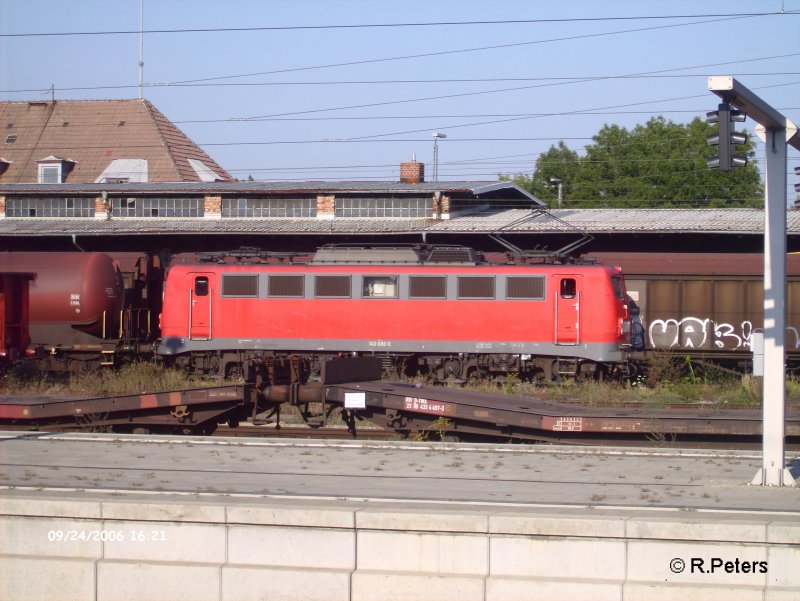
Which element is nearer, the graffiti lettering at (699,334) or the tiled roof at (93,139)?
the graffiti lettering at (699,334)

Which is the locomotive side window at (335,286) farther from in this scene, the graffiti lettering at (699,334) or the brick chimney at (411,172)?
the brick chimney at (411,172)

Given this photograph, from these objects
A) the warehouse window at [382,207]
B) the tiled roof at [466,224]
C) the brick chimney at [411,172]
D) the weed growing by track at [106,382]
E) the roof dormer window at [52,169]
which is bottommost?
the weed growing by track at [106,382]

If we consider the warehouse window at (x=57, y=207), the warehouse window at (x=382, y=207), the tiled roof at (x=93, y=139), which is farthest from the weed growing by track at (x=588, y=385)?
the tiled roof at (x=93, y=139)

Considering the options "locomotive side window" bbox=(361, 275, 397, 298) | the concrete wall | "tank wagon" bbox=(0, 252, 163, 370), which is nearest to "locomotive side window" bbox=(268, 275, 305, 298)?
"locomotive side window" bbox=(361, 275, 397, 298)

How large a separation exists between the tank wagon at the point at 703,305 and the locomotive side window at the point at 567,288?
2.63 m

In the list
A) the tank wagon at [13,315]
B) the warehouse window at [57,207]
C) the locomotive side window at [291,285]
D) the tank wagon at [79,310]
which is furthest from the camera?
the warehouse window at [57,207]

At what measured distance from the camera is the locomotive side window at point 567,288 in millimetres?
22312

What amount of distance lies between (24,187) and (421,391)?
27.6m

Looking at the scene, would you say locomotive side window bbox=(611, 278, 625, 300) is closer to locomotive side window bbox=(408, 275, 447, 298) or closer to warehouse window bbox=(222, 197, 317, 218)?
locomotive side window bbox=(408, 275, 447, 298)

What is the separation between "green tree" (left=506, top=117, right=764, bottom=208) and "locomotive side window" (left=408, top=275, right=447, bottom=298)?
43.5 metres

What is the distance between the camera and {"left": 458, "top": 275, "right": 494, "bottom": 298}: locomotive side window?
2266cm

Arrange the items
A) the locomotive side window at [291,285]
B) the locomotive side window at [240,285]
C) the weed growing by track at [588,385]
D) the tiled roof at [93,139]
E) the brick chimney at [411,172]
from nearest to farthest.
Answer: the weed growing by track at [588,385]
the locomotive side window at [291,285]
the locomotive side window at [240,285]
the brick chimney at [411,172]
the tiled roof at [93,139]

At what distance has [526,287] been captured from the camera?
2250 cm

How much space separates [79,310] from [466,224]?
12.4 metres
